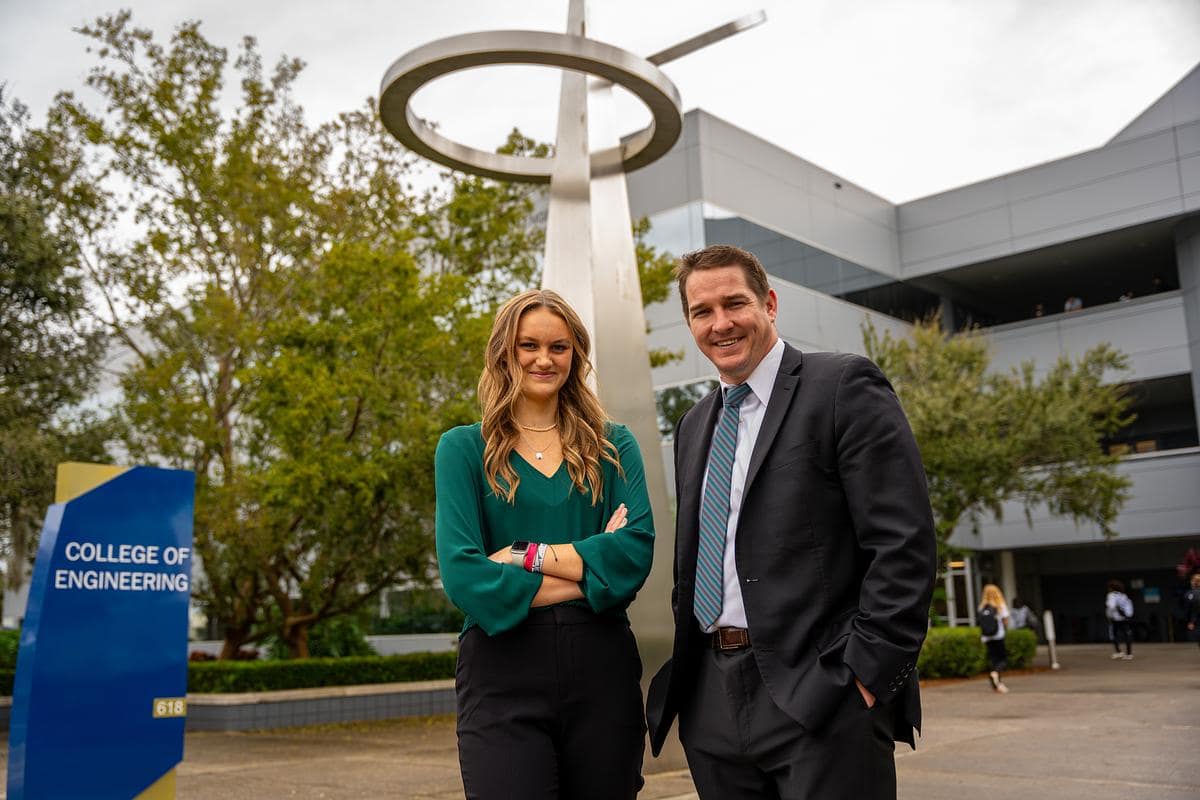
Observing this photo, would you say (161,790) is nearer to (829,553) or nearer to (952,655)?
(829,553)

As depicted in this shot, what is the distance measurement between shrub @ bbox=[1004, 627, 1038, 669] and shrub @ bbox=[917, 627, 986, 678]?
1714 millimetres

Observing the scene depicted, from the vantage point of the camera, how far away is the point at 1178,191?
29.4 metres

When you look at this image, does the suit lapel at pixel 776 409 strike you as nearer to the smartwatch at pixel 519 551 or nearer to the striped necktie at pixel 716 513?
the striped necktie at pixel 716 513

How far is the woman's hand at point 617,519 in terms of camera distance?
277 centimetres

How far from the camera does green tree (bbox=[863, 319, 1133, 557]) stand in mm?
21047

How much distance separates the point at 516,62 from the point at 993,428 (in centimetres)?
1710

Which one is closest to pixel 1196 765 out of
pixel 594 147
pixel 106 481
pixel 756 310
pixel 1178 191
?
pixel 594 147

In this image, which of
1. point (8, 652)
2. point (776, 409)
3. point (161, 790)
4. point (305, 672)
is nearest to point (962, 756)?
point (161, 790)

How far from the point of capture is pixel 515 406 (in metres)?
2.90

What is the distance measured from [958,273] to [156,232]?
84.2 feet

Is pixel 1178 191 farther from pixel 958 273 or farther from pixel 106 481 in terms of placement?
pixel 106 481

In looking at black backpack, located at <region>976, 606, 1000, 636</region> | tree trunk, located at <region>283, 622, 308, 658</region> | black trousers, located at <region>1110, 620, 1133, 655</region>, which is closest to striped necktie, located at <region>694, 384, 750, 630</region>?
tree trunk, located at <region>283, 622, 308, 658</region>

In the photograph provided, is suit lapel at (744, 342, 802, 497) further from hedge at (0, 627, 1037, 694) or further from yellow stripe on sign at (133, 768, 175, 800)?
hedge at (0, 627, 1037, 694)

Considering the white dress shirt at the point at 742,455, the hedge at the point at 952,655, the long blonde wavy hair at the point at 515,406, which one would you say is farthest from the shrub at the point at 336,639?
the white dress shirt at the point at 742,455
